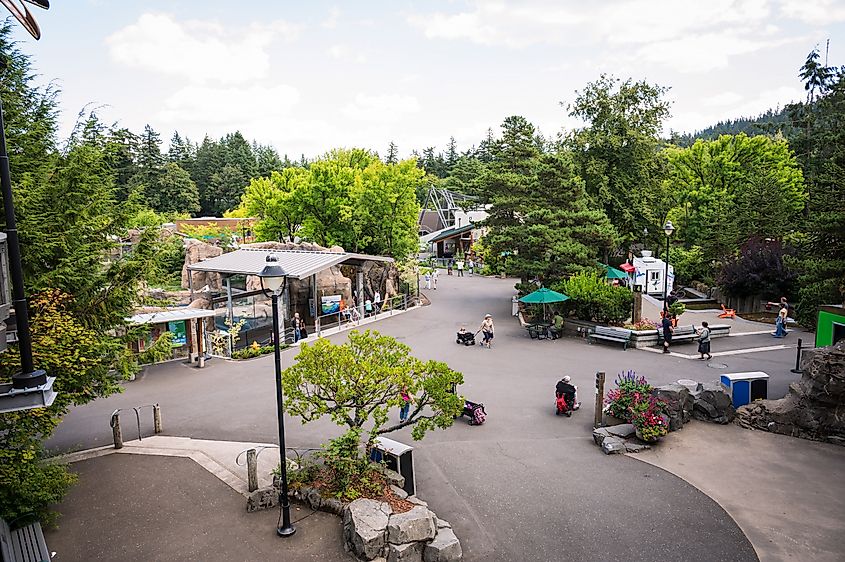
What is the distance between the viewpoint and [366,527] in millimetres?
7359

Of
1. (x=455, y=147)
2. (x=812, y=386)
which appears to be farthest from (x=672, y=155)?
(x=455, y=147)

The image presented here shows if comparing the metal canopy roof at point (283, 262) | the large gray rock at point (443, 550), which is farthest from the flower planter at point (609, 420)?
the metal canopy roof at point (283, 262)

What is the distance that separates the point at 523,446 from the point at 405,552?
484 centimetres

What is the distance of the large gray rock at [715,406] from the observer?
41.0 ft

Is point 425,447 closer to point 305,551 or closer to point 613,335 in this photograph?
point 305,551

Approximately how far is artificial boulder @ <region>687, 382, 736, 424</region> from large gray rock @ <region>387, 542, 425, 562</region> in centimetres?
856

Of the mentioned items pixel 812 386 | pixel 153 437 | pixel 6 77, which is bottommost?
pixel 153 437

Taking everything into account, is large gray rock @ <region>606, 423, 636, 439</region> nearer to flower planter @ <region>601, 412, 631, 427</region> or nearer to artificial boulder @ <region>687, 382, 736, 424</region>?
flower planter @ <region>601, 412, 631, 427</region>

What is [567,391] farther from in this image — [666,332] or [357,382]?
[666,332]

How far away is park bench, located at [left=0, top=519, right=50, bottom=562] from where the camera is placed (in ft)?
21.8

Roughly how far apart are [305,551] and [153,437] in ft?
21.6

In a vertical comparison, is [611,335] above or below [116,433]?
above

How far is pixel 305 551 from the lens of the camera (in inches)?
300

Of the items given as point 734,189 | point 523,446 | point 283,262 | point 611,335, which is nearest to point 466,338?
point 611,335
